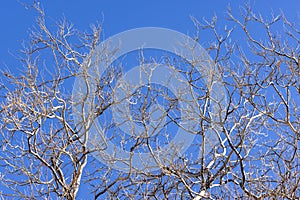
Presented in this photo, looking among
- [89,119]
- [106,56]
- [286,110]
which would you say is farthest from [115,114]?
[286,110]

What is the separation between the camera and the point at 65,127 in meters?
6.99

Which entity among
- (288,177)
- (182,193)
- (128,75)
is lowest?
(288,177)

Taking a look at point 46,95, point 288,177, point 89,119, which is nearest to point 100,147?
point 89,119

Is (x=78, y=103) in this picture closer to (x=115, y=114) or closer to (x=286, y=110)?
(x=115, y=114)

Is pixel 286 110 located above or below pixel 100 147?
below

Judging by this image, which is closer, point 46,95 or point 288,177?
point 288,177

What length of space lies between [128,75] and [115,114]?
604mm

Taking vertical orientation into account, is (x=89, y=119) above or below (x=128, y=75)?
below

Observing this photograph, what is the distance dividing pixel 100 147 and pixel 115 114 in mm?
493

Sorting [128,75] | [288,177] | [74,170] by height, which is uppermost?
[128,75]

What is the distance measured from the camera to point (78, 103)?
7.09 metres

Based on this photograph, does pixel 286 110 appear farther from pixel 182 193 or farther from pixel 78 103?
pixel 78 103

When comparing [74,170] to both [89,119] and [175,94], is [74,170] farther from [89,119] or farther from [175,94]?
→ [175,94]

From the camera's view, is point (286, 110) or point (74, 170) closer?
Result: point (286, 110)
